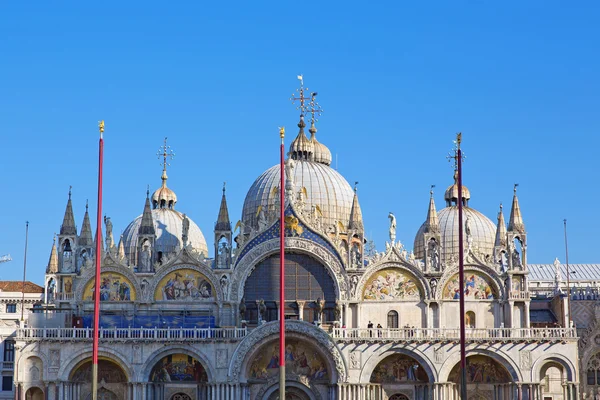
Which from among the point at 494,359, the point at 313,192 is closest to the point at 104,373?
the point at 313,192

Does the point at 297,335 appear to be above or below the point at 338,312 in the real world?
below

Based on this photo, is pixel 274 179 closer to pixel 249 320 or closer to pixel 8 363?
pixel 249 320

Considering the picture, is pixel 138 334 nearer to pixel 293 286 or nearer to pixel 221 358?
pixel 221 358

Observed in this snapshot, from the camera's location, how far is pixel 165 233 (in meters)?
84.6

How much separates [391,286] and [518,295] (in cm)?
723

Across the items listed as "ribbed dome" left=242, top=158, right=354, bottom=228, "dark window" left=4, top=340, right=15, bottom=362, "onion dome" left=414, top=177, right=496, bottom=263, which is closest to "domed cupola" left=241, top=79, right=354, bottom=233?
"ribbed dome" left=242, top=158, right=354, bottom=228

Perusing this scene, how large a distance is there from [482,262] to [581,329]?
13.2 metres

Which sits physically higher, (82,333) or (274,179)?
(274,179)

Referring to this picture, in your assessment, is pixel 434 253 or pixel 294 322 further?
pixel 434 253

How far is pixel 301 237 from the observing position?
68.8 m

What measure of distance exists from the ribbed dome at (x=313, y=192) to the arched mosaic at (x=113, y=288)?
9899mm

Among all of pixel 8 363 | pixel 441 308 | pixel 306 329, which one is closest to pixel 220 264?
pixel 306 329

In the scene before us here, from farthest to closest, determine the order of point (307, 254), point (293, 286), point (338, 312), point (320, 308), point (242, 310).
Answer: point (293, 286), point (307, 254), point (242, 310), point (320, 308), point (338, 312)

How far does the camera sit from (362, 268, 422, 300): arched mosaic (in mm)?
68750
